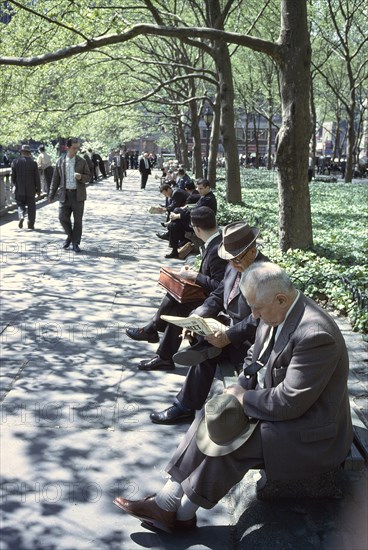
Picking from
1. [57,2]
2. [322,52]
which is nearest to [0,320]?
[57,2]

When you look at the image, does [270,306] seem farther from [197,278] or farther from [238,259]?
[197,278]

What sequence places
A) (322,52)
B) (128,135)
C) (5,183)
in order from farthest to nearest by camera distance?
(128,135), (322,52), (5,183)

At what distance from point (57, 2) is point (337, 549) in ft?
45.2

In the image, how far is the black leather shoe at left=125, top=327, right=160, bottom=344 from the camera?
6.82 m

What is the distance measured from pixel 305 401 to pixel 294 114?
6.78 m

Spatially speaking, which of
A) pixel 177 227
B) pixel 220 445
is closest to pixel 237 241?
pixel 220 445

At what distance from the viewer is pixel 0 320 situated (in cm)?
785

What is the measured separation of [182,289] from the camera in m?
5.89

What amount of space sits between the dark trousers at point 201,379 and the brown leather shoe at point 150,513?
1224mm

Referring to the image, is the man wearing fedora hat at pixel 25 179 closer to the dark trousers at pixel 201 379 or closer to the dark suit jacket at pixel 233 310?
the dark suit jacket at pixel 233 310

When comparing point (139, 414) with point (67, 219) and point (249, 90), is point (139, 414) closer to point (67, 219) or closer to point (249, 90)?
point (67, 219)

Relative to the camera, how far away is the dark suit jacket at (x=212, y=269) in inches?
231

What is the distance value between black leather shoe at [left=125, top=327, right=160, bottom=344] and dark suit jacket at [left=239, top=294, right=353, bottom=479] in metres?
3.44

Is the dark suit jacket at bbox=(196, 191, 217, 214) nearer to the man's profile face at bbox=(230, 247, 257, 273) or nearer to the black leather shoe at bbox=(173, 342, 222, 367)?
the man's profile face at bbox=(230, 247, 257, 273)
